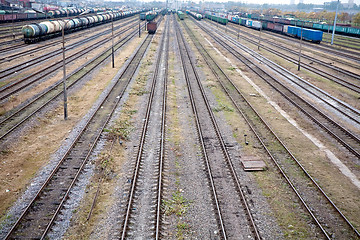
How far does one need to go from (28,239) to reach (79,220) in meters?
1.72

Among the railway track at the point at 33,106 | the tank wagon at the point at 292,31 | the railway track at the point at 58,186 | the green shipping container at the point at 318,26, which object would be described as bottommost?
the railway track at the point at 58,186

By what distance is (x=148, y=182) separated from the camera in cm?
1356

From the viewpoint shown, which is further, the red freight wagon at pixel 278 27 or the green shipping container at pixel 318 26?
the red freight wagon at pixel 278 27

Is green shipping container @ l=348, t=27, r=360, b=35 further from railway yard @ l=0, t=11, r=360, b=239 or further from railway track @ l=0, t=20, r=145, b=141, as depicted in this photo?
railway track @ l=0, t=20, r=145, b=141

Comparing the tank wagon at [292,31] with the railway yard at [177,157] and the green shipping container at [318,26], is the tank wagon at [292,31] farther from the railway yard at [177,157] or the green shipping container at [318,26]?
the railway yard at [177,157]

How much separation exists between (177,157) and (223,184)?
3358mm

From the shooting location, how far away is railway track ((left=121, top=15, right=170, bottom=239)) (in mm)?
10695

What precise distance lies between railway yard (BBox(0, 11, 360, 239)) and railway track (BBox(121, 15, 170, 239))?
2.3 inches

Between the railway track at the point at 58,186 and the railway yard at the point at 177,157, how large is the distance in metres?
0.06

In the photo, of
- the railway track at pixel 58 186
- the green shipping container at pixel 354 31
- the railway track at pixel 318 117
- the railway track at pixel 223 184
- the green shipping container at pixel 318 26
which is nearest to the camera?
the railway track at pixel 58 186

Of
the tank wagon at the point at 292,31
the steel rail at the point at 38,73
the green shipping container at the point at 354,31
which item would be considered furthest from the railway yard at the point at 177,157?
the green shipping container at the point at 354,31

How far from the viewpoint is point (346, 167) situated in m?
15.4

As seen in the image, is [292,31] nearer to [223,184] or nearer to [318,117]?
[318,117]

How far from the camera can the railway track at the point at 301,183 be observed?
11023 mm
